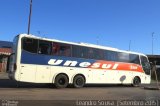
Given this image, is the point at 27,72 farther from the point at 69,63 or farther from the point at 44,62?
the point at 69,63

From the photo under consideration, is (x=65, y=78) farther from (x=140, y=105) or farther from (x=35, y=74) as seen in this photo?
(x=140, y=105)

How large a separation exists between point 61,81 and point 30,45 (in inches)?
134

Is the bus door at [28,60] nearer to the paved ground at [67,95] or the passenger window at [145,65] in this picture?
the paved ground at [67,95]

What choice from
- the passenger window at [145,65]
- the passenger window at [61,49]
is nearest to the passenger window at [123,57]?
the passenger window at [145,65]

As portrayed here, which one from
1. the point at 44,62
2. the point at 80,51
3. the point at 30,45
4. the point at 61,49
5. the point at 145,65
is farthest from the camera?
the point at 145,65

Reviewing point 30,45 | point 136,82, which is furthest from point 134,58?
point 30,45

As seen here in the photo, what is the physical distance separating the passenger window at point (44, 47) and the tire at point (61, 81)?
1.82 metres

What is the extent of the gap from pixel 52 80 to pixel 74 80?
184 centimetres

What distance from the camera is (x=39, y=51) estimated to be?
19547mm

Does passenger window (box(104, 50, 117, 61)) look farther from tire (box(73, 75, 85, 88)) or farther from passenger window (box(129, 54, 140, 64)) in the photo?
tire (box(73, 75, 85, 88))

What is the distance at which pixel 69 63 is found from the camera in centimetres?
2116

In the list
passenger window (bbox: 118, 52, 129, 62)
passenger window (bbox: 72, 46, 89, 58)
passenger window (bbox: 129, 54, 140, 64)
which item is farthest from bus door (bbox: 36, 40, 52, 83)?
passenger window (bbox: 129, 54, 140, 64)

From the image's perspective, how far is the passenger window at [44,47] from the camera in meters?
19.7

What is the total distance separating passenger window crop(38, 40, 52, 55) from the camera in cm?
1966
